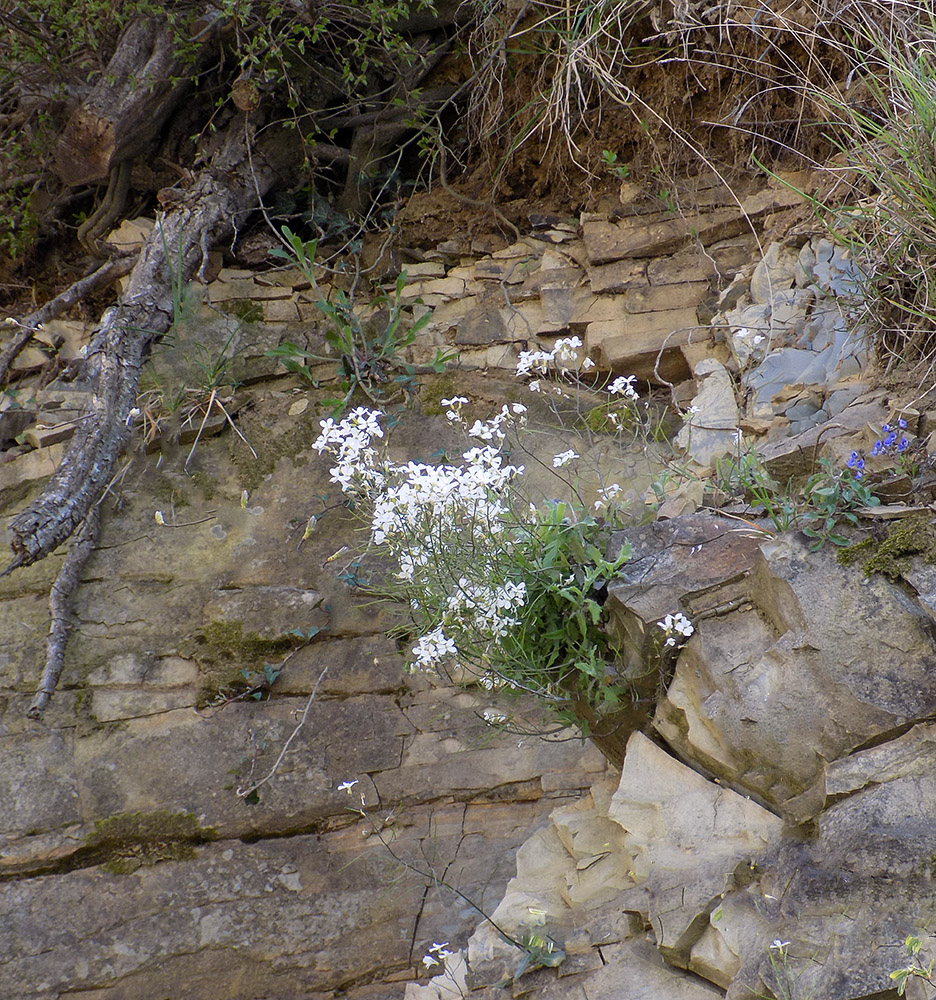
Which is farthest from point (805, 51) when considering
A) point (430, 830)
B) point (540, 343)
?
point (430, 830)

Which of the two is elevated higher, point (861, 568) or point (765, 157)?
point (765, 157)

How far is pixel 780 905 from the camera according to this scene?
206 cm

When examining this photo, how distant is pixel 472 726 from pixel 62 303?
8.09 ft

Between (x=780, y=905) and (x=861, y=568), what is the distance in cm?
80

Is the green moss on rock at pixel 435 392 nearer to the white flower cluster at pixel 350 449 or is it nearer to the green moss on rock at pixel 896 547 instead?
the white flower cluster at pixel 350 449

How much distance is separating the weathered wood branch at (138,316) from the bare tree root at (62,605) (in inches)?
6.5

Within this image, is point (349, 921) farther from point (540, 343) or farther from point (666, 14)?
point (666, 14)

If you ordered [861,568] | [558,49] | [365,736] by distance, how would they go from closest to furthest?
[861,568]
[365,736]
[558,49]

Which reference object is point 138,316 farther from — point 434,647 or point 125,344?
point 434,647

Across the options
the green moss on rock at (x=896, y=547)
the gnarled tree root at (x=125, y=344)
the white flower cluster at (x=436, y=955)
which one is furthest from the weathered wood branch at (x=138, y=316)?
the green moss on rock at (x=896, y=547)

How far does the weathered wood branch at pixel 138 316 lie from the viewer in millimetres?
3209

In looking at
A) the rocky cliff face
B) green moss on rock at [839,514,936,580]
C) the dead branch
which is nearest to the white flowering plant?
the rocky cliff face

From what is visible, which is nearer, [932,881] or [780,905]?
[932,881]

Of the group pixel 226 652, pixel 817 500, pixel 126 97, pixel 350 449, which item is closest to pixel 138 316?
pixel 126 97
